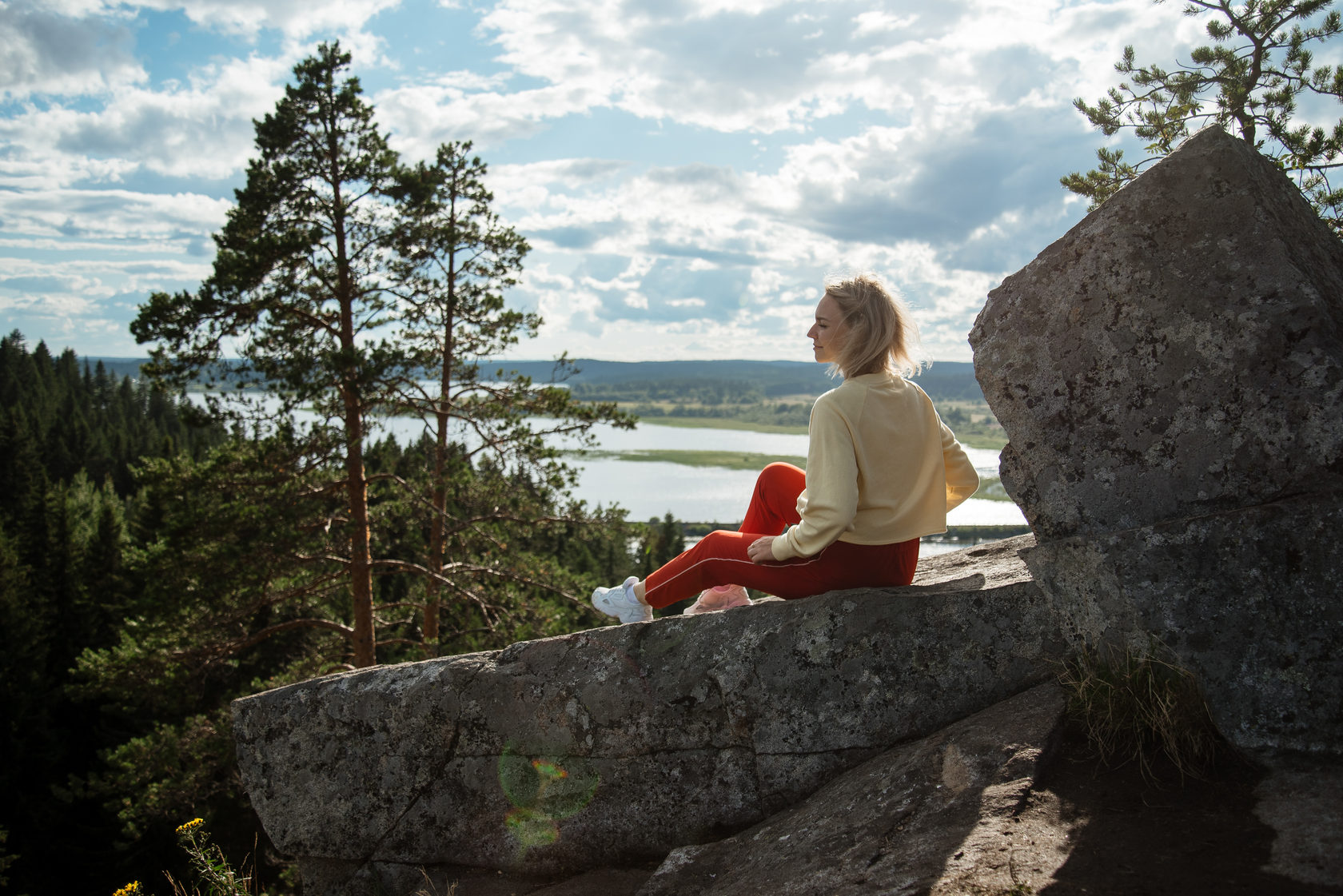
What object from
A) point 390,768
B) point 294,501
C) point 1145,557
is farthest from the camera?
point 294,501

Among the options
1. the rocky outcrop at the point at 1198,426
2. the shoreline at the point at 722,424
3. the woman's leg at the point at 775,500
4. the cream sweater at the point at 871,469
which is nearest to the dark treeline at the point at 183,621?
the woman's leg at the point at 775,500

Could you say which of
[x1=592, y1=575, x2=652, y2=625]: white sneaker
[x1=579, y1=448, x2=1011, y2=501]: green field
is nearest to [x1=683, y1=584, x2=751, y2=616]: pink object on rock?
[x1=592, y1=575, x2=652, y2=625]: white sneaker

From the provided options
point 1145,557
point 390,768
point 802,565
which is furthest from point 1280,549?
point 390,768

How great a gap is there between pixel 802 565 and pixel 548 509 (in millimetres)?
9862

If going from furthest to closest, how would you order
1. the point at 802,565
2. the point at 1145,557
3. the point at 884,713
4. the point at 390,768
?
the point at 390,768 < the point at 802,565 < the point at 884,713 < the point at 1145,557

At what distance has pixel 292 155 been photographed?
37.8 ft

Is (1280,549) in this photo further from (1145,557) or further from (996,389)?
(996,389)

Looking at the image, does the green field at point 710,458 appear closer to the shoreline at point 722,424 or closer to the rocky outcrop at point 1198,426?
the shoreline at point 722,424

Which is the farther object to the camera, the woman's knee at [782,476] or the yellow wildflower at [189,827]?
the woman's knee at [782,476]

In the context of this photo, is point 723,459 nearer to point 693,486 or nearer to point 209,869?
point 693,486

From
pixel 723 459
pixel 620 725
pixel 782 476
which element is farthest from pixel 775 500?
pixel 723 459

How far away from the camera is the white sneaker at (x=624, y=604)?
418 cm

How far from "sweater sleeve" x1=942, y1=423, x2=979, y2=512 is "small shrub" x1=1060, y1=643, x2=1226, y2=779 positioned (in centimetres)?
119

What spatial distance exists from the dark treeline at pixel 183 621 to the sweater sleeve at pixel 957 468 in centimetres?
365
